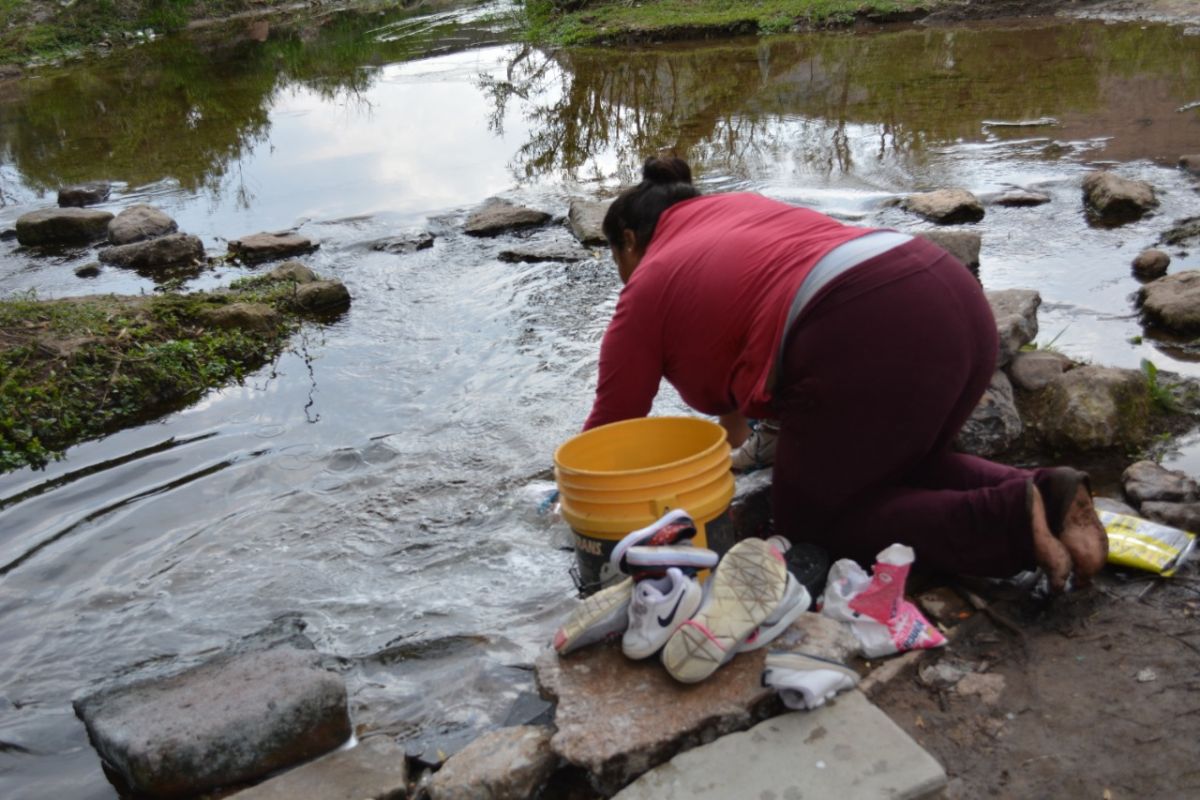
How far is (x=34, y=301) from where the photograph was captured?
19.7 feet

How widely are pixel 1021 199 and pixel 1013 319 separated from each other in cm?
320

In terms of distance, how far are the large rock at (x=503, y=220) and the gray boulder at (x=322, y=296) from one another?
1.49 meters

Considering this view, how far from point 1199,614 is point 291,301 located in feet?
17.6

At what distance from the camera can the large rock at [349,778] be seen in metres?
2.48

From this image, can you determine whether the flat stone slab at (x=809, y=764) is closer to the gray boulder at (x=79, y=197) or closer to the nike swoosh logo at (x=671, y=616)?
the nike swoosh logo at (x=671, y=616)

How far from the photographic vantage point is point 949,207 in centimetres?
673

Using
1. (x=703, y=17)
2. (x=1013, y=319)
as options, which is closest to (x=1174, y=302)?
(x=1013, y=319)

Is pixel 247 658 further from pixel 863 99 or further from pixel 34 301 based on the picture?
pixel 863 99

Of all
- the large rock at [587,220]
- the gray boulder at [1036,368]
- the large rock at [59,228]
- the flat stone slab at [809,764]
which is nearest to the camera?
the flat stone slab at [809,764]

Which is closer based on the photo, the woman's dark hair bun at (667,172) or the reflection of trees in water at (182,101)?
the woman's dark hair bun at (667,172)

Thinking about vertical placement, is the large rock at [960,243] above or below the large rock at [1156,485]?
above

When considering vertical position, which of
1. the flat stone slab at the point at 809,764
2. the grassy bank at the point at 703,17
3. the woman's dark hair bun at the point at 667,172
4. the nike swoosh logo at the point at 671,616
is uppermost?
the woman's dark hair bun at the point at 667,172

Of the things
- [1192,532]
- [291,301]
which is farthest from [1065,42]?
[1192,532]

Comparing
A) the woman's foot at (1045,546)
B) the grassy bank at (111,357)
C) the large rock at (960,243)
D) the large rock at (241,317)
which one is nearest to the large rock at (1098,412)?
the woman's foot at (1045,546)
